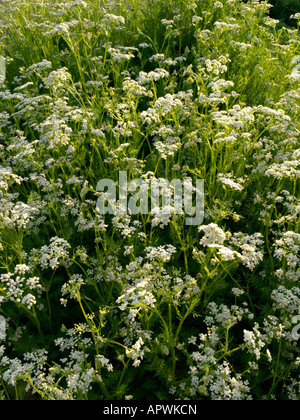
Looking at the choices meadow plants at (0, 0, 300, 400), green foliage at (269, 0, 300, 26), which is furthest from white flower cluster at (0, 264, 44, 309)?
green foliage at (269, 0, 300, 26)

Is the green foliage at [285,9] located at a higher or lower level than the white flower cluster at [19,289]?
higher

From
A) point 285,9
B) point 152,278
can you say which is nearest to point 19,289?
point 152,278

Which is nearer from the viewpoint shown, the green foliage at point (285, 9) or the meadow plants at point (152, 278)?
the meadow plants at point (152, 278)

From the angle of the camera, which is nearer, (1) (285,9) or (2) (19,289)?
(2) (19,289)

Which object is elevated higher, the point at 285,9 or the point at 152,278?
the point at 285,9

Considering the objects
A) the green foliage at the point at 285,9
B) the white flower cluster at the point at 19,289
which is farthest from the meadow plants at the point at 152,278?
the green foliage at the point at 285,9

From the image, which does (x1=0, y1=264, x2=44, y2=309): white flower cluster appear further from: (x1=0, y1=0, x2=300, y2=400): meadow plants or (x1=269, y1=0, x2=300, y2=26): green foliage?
(x1=269, y1=0, x2=300, y2=26): green foliage

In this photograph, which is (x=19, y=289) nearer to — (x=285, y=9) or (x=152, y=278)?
(x=152, y=278)

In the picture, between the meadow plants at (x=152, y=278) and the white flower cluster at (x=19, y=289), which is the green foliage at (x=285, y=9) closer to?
the meadow plants at (x=152, y=278)

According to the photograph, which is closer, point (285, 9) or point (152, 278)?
point (152, 278)

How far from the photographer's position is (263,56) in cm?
590
